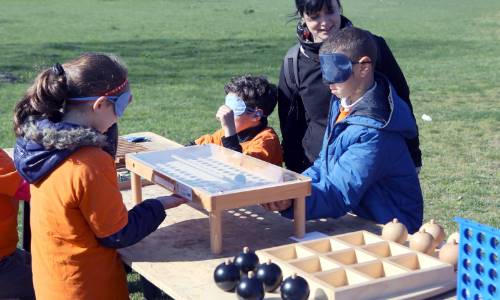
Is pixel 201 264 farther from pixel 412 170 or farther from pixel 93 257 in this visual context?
pixel 412 170

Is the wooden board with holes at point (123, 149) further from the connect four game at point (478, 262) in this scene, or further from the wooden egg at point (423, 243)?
the connect four game at point (478, 262)

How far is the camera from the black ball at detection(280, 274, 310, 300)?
2.72 metres

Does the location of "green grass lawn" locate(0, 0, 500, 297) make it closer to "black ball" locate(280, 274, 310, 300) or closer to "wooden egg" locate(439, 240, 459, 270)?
"black ball" locate(280, 274, 310, 300)

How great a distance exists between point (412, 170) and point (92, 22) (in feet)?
82.8

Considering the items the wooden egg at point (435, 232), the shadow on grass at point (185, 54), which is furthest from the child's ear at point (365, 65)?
the shadow on grass at point (185, 54)

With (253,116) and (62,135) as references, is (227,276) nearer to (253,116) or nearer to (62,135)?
(62,135)

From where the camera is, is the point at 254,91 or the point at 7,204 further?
the point at 254,91

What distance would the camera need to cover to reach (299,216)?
355 cm

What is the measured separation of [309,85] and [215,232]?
172cm

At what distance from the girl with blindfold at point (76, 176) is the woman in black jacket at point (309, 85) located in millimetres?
1651

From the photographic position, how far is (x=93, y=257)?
3.32m

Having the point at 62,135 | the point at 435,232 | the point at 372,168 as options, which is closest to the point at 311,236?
the point at 372,168

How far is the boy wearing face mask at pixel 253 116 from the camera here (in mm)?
4648

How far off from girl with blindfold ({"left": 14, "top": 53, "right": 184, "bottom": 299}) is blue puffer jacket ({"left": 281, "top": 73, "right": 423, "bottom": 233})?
848 mm
